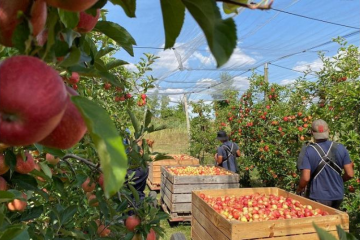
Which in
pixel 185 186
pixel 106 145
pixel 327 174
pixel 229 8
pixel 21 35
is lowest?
pixel 185 186

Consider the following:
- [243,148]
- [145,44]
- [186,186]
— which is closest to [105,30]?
[186,186]

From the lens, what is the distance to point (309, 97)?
5051 mm

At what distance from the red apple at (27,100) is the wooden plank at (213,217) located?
105 inches

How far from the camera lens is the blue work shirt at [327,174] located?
3.34 meters

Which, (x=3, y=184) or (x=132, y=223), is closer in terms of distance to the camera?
(x=3, y=184)

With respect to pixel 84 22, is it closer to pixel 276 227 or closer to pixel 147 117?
pixel 147 117

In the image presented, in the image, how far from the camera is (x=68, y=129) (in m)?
0.36

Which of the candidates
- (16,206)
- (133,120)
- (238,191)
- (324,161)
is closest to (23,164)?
(16,206)

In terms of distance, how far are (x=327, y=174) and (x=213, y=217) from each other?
121cm

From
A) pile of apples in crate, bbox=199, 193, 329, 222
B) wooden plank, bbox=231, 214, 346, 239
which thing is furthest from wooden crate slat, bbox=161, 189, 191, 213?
wooden plank, bbox=231, 214, 346, 239

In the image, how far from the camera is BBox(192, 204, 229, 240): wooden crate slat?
120 inches

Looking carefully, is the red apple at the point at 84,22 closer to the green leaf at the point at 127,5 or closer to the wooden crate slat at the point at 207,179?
the green leaf at the point at 127,5

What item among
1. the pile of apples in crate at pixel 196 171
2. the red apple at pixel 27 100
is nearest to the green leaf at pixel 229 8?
the red apple at pixel 27 100

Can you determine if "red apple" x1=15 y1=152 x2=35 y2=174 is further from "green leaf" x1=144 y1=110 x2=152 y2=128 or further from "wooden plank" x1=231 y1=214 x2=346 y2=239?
"wooden plank" x1=231 y1=214 x2=346 y2=239
